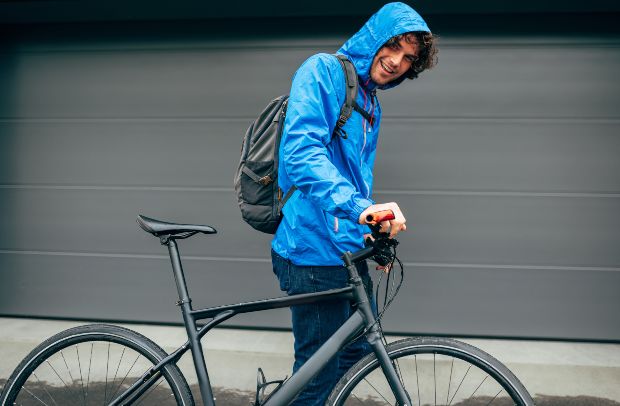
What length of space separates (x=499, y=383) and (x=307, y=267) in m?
0.71

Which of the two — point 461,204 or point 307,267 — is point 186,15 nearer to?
point 461,204

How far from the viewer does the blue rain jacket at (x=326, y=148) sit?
1.77 m

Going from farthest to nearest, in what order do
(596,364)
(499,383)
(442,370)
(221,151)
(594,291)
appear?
1. (221,151)
2. (594,291)
3. (596,364)
4. (442,370)
5. (499,383)

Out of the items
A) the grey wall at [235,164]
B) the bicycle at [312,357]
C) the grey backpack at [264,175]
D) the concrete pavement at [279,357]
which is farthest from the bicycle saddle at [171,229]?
the grey wall at [235,164]

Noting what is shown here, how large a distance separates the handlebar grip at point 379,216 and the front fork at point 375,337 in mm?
242

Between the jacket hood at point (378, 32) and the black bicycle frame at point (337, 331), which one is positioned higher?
the jacket hood at point (378, 32)

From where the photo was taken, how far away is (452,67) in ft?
12.7

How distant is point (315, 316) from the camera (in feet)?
6.49

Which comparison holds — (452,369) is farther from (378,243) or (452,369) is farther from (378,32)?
(378,32)

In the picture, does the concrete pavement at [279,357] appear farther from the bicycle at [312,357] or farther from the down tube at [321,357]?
the down tube at [321,357]

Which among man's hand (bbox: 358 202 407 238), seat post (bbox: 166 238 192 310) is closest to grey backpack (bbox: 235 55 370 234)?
seat post (bbox: 166 238 192 310)

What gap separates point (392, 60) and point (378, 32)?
0.35ft

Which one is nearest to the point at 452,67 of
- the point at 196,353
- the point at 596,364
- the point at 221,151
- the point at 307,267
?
the point at 221,151

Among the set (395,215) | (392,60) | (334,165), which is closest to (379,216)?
(395,215)
